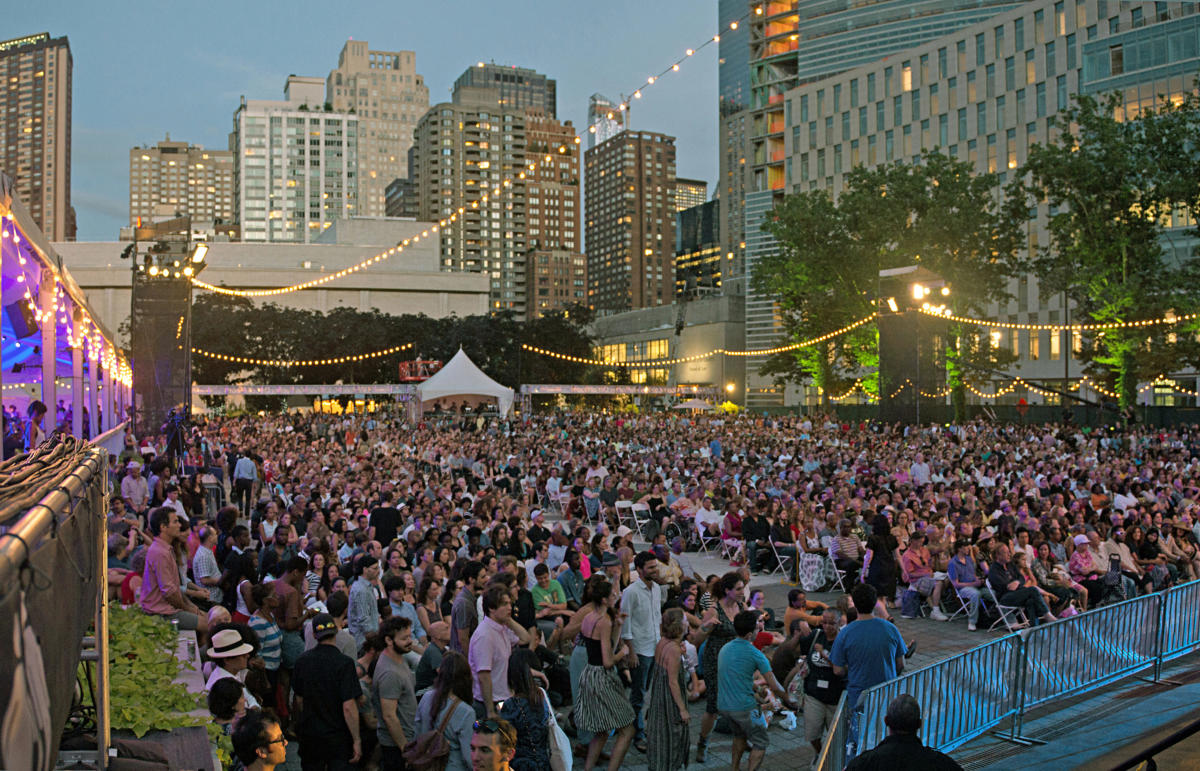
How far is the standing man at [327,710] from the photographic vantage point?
5.28 metres

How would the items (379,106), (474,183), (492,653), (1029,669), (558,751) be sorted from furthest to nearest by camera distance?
1. (379,106)
2. (474,183)
3. (1029,669)
4. (492,653)
5. (558,751)

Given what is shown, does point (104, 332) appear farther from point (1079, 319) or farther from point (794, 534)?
point (1079, 319)

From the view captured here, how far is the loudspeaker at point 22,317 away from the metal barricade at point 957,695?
1058 centimetres

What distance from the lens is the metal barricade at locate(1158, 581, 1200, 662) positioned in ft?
27.5

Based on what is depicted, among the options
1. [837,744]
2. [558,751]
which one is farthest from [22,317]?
[837,744]

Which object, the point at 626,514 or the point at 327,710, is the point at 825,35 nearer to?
the point at 626,514

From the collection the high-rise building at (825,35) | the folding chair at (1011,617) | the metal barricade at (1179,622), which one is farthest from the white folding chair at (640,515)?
the high-rise building at (825,35)

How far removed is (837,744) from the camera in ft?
18.2

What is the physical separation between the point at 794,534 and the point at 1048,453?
11805 mm

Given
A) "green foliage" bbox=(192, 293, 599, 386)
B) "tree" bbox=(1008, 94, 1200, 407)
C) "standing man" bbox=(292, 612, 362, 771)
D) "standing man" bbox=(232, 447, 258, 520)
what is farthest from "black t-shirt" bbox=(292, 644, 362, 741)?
"green foliage" bbox=(192, 293, 599, 386)

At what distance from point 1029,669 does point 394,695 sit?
4934mm

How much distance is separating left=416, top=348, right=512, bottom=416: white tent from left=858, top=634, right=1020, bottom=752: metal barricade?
102 ft

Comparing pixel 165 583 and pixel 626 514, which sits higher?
pixel 165 583

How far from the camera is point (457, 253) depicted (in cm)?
17025
